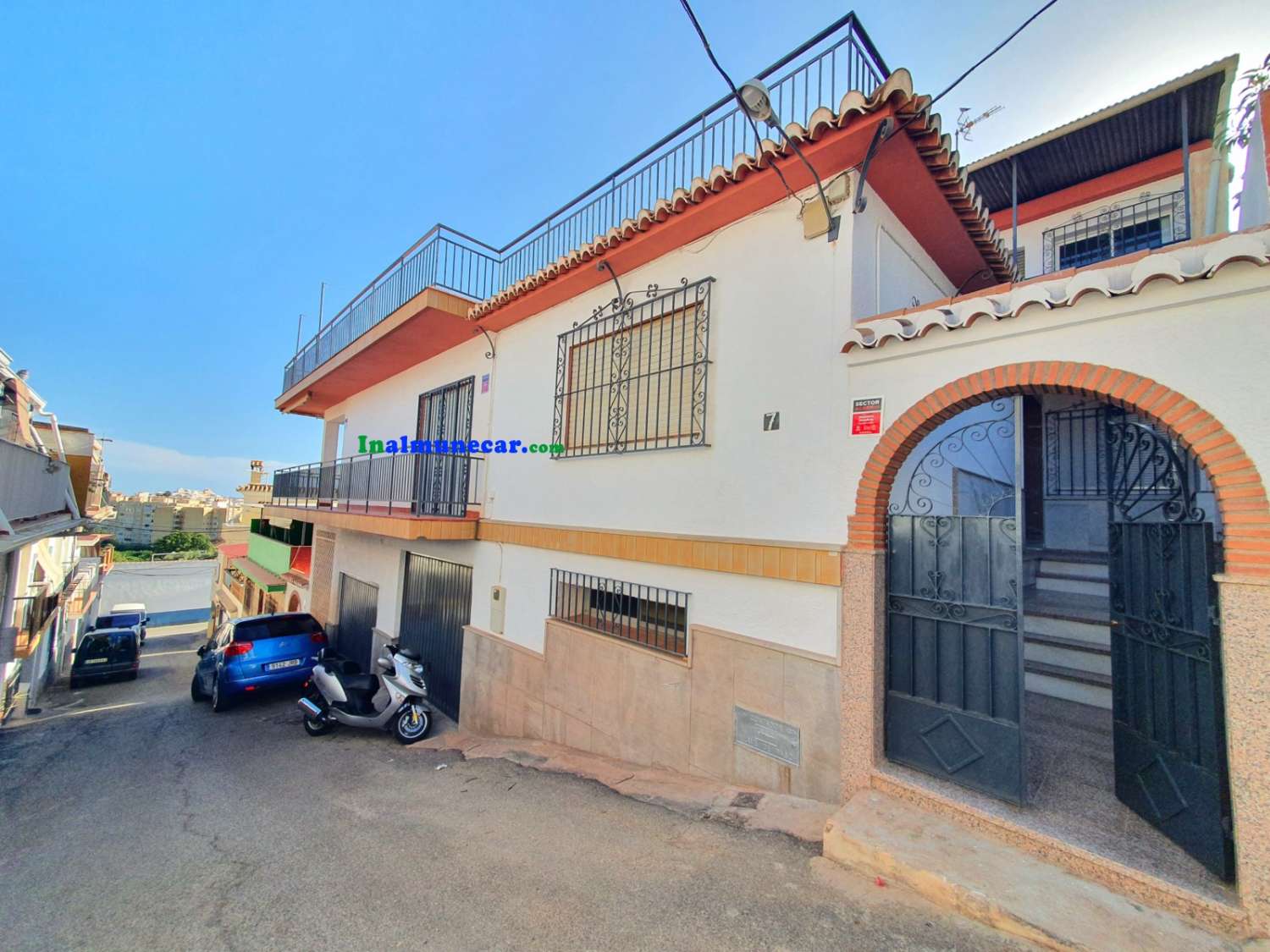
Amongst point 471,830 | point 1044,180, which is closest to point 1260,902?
point 471,830

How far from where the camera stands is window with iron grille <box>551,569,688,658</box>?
5008mm

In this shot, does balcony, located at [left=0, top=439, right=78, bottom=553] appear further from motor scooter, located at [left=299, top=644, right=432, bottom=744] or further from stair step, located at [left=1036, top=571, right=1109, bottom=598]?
stair step, located at [left=1036, top=571, right=1109, bottom=598]

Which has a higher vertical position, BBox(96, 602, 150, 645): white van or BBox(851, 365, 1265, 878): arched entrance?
BBox(851, 365, 1265, 878): arched entrance

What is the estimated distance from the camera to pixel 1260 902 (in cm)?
226

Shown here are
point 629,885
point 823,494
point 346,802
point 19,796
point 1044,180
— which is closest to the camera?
point 629,885

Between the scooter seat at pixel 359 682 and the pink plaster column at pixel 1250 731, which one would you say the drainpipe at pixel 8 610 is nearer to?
the scooter seat at pixel 359 682

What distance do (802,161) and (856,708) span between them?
3.96 metres

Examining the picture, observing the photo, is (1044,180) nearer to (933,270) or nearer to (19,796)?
(933,270)

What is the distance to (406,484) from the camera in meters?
8.62

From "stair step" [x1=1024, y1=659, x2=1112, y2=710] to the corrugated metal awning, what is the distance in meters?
6.47

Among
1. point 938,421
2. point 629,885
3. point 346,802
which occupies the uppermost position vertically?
point 938,421

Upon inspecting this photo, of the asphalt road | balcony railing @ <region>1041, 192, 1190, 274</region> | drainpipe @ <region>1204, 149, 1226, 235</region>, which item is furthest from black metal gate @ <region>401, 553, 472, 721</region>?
drainpipe @ <region>1204, 149, 1226, 235</region>

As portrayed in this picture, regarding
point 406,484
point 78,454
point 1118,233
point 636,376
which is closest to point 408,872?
point 636,376

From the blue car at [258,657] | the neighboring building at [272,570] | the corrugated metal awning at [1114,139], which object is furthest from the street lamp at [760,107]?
the neighboring building at [272,570]
